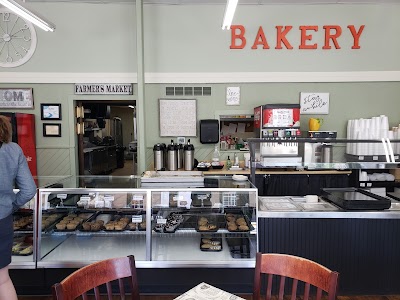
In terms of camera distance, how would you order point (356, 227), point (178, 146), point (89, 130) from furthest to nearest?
point (89, 130), point (178, 146), point (356, 227)

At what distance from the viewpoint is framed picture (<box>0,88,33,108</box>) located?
5.29m

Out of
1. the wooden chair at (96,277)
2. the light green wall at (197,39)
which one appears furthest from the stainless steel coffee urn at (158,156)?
the wooden chair at (96,277)

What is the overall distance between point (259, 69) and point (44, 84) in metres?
3.81

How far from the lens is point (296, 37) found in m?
5.33

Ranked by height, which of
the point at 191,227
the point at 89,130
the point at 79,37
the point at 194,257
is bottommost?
the point at 194,257

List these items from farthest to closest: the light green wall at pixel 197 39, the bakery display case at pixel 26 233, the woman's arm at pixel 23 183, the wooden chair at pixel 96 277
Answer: the light green wall at pixel 197 39
the bakery display case at pixel 26 233
the woman's arm at pixel 23 183
the wooden chair at pixel 96 277

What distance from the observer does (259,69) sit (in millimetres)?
5363

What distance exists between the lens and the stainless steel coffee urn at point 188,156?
→ 507 cm

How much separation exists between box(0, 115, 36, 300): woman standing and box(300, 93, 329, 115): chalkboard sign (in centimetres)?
454

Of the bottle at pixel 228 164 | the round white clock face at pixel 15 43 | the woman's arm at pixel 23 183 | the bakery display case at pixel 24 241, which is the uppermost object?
the round white clock face at pixel 15 43

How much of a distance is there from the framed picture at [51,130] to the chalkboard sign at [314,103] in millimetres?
4347

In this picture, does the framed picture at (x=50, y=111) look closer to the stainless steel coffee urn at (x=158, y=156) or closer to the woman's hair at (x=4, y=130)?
the stainless steel coffee urn at (x=158, y=156)

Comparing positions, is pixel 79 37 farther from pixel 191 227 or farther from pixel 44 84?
pixel 191 227

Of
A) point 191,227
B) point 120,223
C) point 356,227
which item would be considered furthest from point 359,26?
point 120,223
